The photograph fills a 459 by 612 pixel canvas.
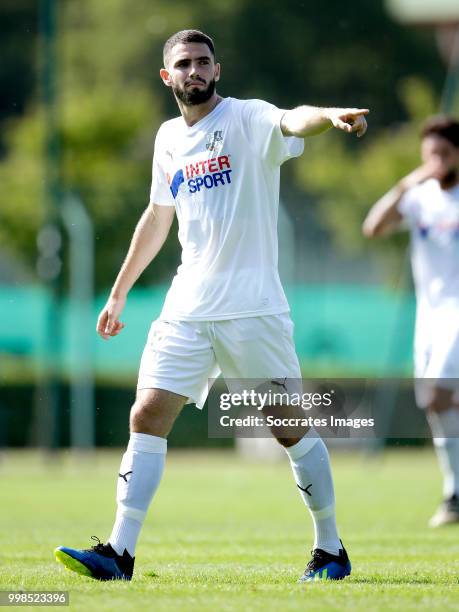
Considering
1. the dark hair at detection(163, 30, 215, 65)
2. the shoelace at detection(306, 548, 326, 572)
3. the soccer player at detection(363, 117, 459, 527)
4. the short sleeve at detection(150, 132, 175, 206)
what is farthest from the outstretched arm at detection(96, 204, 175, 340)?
the soccer player at detection(363, 117, 459, 527)

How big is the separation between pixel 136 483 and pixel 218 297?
842 mm

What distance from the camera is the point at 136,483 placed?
18.1ft

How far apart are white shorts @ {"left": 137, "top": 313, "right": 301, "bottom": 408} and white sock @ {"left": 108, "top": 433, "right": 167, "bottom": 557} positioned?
9.7 inches

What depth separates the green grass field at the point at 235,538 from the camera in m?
4.91

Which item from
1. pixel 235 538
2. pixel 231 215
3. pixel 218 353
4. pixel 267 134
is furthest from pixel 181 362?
pixel 235 538

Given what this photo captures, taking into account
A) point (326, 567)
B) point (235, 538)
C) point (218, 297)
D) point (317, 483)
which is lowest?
point (235, 538)

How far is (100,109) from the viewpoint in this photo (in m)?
31.3

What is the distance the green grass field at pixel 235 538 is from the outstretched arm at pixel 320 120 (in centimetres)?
174

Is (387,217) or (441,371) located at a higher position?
(387,217)

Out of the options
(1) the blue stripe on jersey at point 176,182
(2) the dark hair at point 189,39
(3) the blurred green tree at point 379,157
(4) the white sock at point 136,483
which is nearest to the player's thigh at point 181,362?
(4) the white sock at point 136,483

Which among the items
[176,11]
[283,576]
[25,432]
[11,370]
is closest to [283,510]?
[283,576]

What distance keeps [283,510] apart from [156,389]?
15.3 ft

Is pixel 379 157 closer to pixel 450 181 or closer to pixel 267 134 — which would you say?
pixel 450 181

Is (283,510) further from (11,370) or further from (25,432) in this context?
(25,432)
